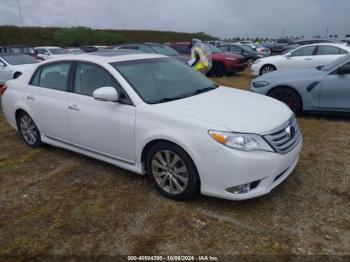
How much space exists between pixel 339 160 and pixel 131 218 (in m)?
3.01

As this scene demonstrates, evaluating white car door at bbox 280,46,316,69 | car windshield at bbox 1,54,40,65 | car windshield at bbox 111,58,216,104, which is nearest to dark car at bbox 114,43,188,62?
car windshield at bbox 1,54,40,65

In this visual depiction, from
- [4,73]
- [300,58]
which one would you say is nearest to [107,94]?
[4,73]

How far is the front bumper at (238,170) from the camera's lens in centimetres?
292

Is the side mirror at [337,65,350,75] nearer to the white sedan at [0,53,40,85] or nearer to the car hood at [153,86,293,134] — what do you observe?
the car hood at [153,86,293,134]

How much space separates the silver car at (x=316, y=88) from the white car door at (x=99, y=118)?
3.90 metres

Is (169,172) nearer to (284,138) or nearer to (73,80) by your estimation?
(284,138)

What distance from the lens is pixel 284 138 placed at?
10.6 feet

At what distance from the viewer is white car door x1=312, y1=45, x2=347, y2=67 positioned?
1111 centimetres

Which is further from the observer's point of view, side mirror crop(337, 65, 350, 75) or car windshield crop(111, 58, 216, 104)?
side mirror crop(337, 65, 350, 75)

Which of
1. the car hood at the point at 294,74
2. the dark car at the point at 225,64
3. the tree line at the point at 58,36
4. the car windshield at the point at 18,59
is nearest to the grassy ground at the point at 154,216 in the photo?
the car hood at the point at 294,74

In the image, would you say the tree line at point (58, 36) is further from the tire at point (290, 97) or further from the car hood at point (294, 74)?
the tire at point (290, 97)

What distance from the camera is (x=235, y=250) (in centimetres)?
269

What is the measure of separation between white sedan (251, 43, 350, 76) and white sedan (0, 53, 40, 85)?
888 centimetres

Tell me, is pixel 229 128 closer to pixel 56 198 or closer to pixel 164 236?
pixel 164 236
